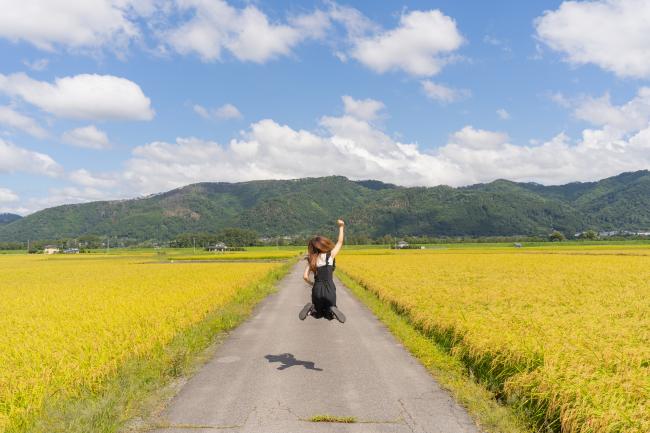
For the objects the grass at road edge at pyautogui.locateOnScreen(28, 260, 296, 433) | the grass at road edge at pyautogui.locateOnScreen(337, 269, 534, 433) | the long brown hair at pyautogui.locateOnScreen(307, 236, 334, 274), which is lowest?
the grass at road edge at pyautogui.locateOnScreen(337, 269, 534, 433)

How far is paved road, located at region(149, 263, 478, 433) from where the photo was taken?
19.4 feet

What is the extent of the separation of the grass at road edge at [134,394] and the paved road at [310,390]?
356 mm

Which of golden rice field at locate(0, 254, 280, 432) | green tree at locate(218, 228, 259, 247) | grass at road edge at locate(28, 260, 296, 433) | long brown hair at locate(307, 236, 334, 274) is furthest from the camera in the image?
green tree at locate(218, 228, 259, 247)

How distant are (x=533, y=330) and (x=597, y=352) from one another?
7.06 ft

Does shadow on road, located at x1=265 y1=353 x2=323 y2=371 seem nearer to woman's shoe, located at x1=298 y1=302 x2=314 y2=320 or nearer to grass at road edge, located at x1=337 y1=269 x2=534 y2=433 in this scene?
woman's shoe, located at x1=298 y1=302 x2=314 y2=320

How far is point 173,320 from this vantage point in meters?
13.6

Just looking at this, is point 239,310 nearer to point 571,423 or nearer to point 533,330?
point 533,330

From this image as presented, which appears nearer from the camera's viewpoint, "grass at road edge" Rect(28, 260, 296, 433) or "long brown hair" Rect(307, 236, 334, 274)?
"grass at road edge" Rect(28, 260, 296, 433)

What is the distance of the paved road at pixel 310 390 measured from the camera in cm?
590

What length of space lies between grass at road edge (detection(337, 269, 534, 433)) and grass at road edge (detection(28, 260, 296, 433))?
16.2 feet

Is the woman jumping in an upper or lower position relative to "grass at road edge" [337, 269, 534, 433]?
upper

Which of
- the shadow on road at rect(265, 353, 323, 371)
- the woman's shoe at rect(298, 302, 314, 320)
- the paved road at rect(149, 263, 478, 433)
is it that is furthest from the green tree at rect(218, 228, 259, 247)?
the woman's shoe at rect(298, 302, 314, 320)

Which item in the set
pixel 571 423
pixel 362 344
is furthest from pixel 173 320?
pixel 571 423

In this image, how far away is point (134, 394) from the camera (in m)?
7.15
